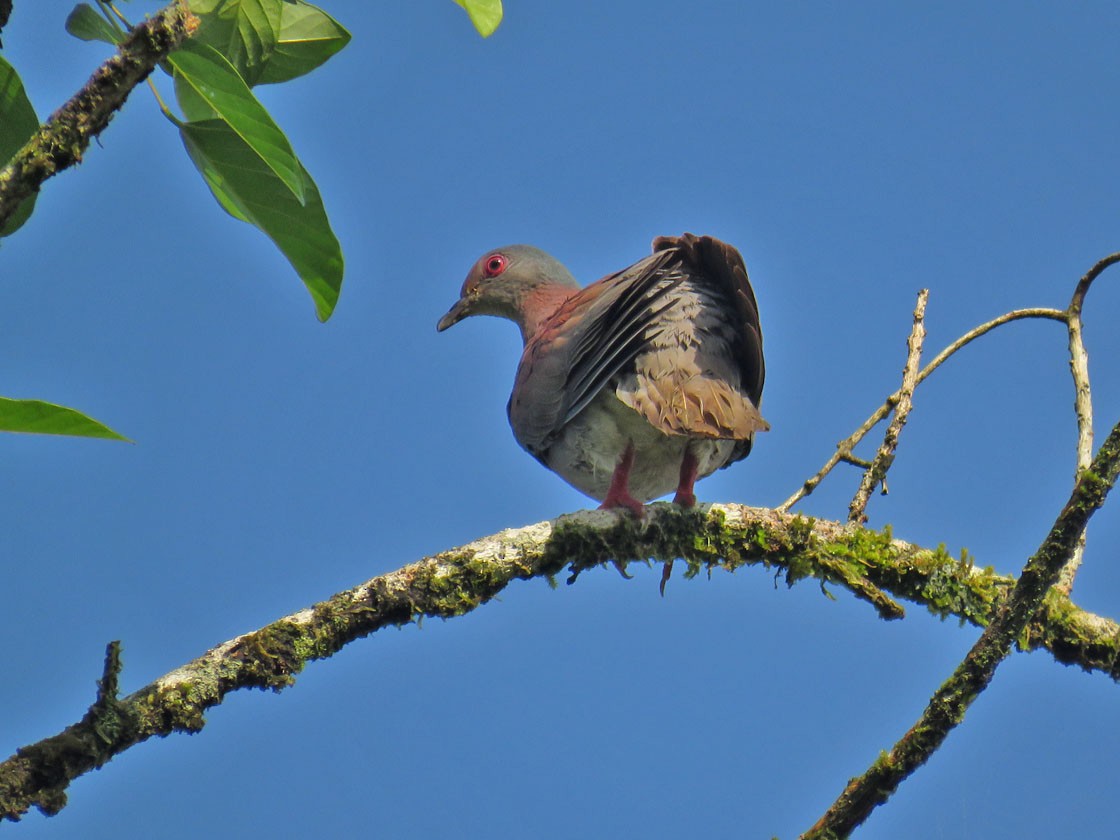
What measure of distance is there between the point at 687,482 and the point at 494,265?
2.56 meters

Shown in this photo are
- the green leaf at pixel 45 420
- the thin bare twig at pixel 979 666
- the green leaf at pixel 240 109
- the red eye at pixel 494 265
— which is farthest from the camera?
the red eye at pixel 494 265

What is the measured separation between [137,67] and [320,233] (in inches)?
27.3

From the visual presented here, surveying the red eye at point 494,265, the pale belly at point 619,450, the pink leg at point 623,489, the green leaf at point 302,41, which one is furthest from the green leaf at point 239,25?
the red eye at point 494,265

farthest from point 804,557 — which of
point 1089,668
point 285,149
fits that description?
point 285,149

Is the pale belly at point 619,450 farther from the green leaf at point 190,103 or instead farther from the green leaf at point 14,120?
the green leaf at point 14,120

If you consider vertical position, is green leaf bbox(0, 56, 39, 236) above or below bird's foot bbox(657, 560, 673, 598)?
below

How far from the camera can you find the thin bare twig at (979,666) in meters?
2.89

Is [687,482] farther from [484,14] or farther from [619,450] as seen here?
[484,14]

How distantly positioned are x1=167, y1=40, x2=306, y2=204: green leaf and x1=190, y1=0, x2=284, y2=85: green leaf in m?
0.22

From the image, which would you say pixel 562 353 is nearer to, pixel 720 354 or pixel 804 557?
pixel 720 354

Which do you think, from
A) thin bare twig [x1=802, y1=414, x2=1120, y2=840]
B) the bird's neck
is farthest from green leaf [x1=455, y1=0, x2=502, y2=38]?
the bird's neck

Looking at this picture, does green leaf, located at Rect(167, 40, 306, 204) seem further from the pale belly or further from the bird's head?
the bird's head

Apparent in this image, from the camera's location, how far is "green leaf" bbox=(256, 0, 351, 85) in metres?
2.70

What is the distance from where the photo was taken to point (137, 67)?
199cm
